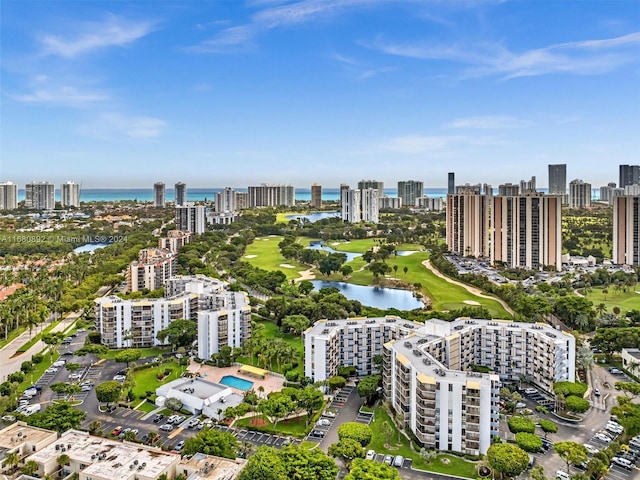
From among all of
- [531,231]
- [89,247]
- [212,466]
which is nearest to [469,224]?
[531,231]

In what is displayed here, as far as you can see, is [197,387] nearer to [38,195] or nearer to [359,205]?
[359,205]

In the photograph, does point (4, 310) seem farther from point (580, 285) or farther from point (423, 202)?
point (423, 202)

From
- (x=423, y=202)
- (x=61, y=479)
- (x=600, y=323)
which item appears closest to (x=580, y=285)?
(x=600, y=323)

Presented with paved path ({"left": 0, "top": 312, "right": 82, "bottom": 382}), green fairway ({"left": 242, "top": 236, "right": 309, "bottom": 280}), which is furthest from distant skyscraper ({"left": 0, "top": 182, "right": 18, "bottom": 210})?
paved path ({"left": 0, "top": 312, "right": 82, "bottom": 382})

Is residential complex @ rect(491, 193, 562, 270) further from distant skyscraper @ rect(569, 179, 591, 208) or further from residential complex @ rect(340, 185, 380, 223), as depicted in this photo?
distant skyscraper @ rect(569, 179, 591, 208)

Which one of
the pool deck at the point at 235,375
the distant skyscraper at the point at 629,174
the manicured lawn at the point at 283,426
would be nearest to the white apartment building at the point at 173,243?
the pool deck at the point at 235,375

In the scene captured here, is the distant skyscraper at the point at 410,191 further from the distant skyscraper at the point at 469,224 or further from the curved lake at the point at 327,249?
the distant skyscraper at the point at 469,224
